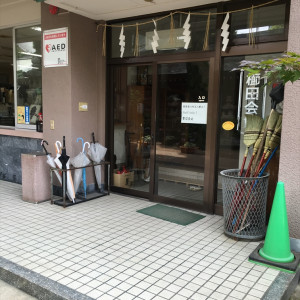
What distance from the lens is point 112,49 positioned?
5.79m

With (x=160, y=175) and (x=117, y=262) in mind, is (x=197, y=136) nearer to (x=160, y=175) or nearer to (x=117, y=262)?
(x=160, y=175)

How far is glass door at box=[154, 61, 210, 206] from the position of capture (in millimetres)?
4980

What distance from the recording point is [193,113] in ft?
16.5

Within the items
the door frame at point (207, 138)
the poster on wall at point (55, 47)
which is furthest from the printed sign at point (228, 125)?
the poster on wall at point (55, 47)

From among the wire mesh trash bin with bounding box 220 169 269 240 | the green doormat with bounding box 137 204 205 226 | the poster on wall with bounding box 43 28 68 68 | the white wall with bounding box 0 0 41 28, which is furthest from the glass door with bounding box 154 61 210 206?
the white wall with bounding box 0 0 41 28

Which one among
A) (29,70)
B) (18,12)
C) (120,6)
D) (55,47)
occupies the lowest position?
(29,70)

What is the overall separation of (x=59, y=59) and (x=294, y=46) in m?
3.63

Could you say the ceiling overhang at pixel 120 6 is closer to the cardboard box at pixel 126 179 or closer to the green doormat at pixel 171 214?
the cardboard box at pixel 126 179

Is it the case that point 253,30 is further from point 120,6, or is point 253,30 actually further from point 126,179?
point 126,179

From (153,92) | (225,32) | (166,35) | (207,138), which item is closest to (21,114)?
(153,92)

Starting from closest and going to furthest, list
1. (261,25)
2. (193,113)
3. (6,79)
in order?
(261,25) < (193,113) < (6,79)

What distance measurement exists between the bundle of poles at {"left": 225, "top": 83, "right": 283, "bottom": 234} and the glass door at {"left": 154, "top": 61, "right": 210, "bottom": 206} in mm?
1018

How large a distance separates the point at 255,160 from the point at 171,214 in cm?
155

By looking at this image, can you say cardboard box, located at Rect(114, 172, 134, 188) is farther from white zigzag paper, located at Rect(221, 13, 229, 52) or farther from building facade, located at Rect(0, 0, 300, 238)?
white zigzag paper, located at Rect(221, 13, 229, 52)
